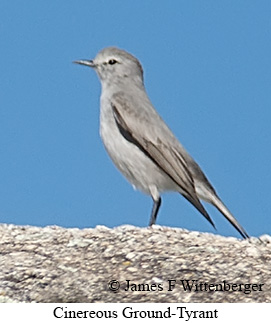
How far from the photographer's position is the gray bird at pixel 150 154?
16.0 metres

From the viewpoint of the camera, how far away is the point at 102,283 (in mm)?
13086

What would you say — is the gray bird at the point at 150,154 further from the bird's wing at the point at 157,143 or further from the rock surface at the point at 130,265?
the rock surface at the point at 130,265

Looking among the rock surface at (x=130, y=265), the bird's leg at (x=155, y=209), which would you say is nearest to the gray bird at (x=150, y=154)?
the bird's leg at (x=155, y=209)

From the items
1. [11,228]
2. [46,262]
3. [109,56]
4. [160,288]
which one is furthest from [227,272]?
[109,56]

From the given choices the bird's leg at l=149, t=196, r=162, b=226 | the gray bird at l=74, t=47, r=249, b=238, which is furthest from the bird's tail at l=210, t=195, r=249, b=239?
the bird's leg at l=149, t=196, r=162, b=226

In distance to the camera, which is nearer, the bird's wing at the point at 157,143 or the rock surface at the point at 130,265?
the rock surface at the point at 130,265

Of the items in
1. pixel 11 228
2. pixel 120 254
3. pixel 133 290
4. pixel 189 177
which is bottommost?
pixel 133 290

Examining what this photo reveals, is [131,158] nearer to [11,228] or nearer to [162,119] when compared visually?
[162,119]

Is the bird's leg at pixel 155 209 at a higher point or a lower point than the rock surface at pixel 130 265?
higher

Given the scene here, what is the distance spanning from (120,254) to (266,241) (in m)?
2.30

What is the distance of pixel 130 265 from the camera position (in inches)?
534

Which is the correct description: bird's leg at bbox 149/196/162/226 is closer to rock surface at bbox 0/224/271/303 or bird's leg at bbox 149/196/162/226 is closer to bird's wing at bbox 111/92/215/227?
bird's wing at bbox 111/92/215/227

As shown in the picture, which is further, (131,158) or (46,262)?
(131,158)

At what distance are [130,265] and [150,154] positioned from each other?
292cm
